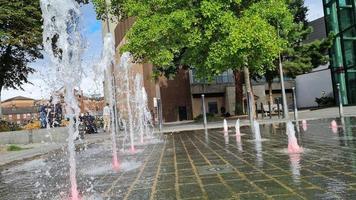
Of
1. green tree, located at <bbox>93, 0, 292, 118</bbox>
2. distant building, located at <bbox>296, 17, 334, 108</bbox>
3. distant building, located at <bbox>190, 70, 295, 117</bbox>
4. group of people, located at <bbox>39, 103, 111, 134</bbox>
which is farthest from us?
distant building, located at <bbox>190, 70, 295, 117</bbox>

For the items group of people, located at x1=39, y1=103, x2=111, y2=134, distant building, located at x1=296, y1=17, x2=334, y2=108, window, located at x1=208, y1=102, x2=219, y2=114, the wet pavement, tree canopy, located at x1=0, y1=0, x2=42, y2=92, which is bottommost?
the wet pavement

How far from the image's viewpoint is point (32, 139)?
2427cm

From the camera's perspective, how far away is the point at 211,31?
25.4m

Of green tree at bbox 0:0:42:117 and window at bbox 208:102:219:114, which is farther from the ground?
green tree at bbox 0:0:42:117

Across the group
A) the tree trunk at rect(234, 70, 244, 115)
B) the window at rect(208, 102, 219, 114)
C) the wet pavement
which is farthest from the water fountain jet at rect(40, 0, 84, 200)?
the window at rect(208, 102, 219, 114)

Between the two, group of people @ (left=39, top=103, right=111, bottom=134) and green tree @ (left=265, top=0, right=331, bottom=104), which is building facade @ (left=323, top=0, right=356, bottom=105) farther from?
group of people @ (left=39, top=103, right=111, bottom=134)

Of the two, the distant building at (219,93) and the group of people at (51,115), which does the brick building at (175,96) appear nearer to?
the distant building at (219,93)

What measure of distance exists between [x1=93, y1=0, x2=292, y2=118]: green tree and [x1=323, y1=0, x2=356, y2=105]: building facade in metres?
13.4

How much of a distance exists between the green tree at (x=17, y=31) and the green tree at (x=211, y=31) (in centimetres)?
616

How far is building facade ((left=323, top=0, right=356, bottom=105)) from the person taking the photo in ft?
129

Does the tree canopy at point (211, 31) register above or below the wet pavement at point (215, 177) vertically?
above

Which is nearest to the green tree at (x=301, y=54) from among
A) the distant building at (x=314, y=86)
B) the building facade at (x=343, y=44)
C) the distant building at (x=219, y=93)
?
the building facade at (x=343, y=44)

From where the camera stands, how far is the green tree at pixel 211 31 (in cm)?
2445

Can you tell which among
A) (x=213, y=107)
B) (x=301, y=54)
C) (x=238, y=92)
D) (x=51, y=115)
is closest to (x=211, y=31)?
(x=51, y=115)
